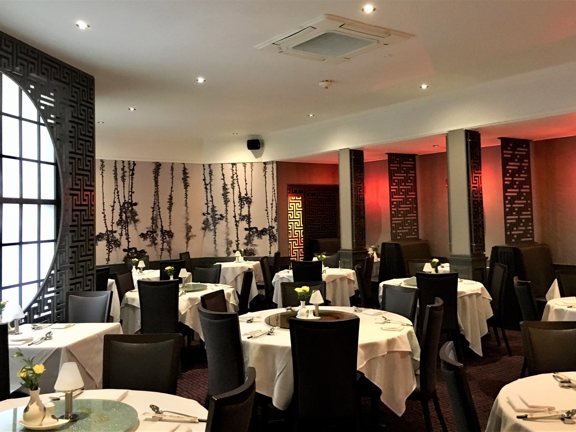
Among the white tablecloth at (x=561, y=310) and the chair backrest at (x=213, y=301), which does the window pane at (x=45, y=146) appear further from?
the white tablecloth at (x=561, y=310)

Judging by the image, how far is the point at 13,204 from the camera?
185 inches

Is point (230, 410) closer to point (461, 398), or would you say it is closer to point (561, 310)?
point (461, 398)

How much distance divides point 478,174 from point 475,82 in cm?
128

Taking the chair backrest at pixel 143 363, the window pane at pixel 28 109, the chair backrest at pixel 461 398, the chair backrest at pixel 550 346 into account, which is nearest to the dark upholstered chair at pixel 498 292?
the chair backrest at pixel 550 346

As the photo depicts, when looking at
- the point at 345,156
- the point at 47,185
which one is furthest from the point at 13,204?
the point at 345,156

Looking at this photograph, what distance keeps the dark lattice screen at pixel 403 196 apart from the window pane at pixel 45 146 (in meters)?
6.19

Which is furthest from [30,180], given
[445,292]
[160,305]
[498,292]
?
[498,292]

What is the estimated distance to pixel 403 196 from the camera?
966 centimetres

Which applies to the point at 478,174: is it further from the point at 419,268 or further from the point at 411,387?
the point at 411,387

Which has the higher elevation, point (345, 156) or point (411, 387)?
point (345, 156)

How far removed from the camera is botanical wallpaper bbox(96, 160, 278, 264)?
9.69 metres

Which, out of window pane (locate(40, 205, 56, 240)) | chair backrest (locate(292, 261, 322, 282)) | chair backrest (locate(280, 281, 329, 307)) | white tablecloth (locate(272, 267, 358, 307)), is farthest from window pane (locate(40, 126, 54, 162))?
white tablecloth (locate(272, 267, 358, 307))

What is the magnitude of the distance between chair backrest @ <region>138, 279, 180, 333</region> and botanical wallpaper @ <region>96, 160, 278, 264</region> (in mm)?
4821

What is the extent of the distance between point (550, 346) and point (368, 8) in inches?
115
